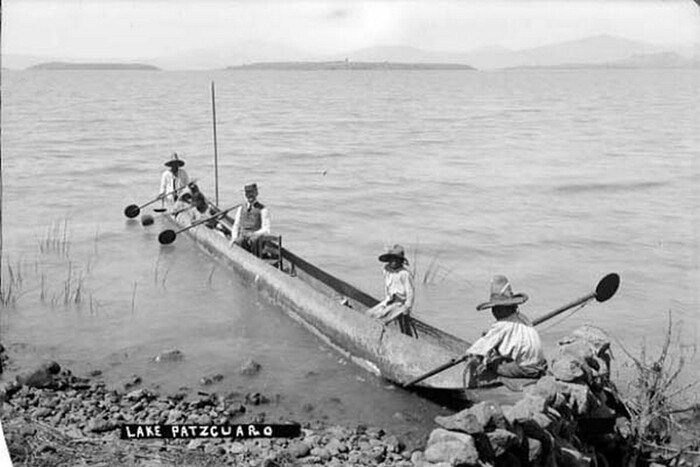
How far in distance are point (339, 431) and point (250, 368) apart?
1.45 m

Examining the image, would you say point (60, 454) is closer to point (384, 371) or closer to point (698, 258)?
point (384, 371)

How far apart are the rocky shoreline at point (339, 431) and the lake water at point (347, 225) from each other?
462mm

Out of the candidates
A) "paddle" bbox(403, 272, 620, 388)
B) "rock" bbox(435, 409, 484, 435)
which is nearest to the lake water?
"paddle" bbox(403, 272, 620, 388)

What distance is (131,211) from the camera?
41.1 ft

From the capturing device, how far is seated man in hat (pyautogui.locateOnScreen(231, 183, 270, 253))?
8805 millimetres

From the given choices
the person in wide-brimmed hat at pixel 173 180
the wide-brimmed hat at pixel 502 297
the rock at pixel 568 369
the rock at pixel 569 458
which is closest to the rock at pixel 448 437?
the rock at pixel 569 458

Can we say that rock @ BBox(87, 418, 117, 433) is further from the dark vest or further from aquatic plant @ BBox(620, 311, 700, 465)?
the dark vest

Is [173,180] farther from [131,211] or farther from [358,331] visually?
[358,331]

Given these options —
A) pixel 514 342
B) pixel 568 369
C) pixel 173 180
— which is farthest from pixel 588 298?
pixel 173 180

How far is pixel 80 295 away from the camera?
27.6 ft

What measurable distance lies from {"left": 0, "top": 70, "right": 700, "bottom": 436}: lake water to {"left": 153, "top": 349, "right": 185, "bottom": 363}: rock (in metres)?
0.08

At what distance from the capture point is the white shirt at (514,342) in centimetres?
501

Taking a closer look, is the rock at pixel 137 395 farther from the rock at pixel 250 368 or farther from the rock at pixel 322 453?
the rock at pixel 322 453

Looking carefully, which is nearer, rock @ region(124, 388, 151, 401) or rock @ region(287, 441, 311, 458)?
rock @ region(287, 441, 311, 458)
